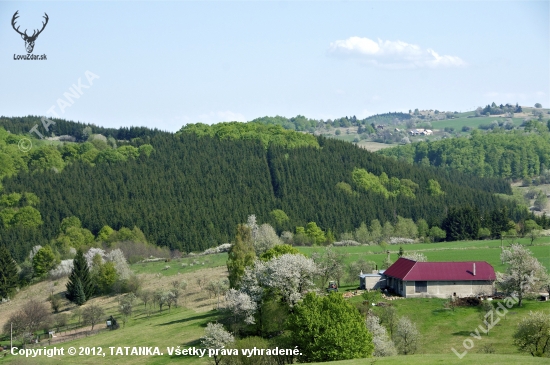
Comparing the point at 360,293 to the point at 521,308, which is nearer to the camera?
the point at 521,308

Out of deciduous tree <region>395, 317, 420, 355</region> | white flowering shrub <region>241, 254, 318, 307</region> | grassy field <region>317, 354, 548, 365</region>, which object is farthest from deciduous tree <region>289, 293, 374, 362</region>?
white flowering shrub <region>241, 254, 318, 307</region>

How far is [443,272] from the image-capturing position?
3258 inches

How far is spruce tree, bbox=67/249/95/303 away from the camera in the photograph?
11069cm

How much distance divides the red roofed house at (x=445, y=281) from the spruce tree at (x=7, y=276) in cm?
7007

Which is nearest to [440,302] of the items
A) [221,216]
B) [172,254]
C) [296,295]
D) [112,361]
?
[296,295]

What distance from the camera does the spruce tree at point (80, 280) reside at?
363 feet

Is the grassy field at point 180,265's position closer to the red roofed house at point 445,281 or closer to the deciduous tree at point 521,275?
the red roofed house at point 445,281

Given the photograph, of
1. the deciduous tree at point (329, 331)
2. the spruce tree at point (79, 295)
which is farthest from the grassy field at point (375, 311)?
the deciduous tree at point (329, 331)

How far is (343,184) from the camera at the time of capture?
192000mm

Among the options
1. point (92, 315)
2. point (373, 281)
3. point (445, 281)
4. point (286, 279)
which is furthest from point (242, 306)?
point (92, 315)

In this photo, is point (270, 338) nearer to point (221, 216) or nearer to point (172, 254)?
point (172, 254)

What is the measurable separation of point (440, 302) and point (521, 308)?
855 centimetres

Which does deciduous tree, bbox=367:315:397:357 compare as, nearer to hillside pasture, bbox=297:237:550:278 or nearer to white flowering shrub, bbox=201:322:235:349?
white flowering shrub, bbox=201:322:235:349

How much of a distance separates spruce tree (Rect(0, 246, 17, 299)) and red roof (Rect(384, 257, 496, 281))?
68752 millimetres
